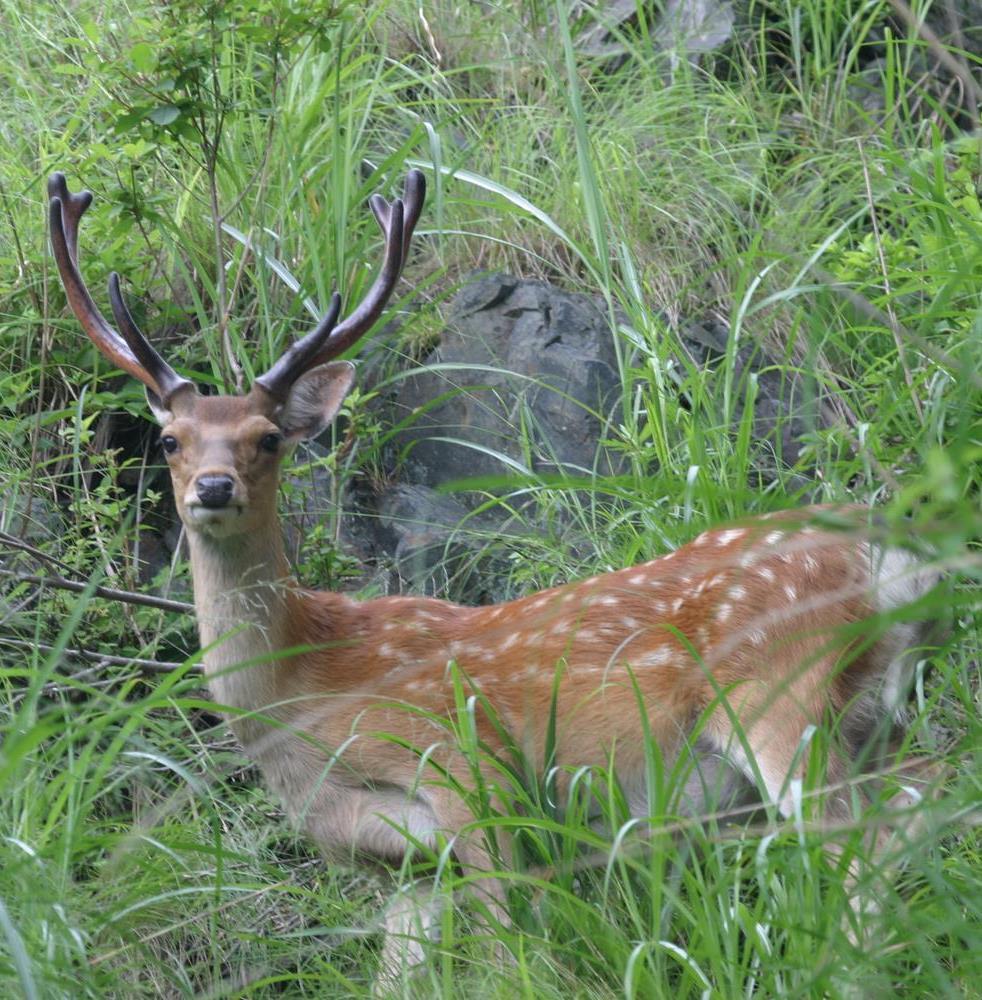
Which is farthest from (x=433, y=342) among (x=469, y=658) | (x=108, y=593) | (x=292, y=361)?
(x=469, y=658)

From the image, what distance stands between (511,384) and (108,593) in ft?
6.84

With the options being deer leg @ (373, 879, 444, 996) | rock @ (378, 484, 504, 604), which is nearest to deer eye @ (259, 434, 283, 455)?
rock @ (378, 484, 504, 604)

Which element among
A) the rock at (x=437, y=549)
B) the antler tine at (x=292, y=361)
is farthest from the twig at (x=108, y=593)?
the rock at (x=437, y=549)

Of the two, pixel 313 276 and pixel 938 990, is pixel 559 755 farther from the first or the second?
pixel 313 276

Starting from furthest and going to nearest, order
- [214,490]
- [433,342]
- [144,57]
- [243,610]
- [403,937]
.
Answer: [433,342] → [144,57] → [243,610] → [214,490] → [403,937]

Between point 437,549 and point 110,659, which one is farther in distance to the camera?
point 437,549

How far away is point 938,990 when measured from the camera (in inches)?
112

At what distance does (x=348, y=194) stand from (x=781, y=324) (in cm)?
180

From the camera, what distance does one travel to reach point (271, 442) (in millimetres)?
4449

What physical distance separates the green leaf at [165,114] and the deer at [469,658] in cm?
75

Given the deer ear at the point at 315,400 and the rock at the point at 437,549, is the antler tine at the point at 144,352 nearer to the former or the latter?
the deer ear at the point at 315,400

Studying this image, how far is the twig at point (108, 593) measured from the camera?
4.52 m

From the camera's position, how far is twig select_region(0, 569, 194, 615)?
4.52 metres

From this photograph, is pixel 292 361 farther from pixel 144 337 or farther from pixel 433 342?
pixel 433 342
